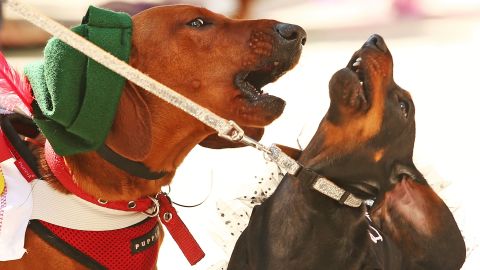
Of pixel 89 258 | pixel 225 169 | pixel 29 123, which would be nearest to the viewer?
pixel 89 258

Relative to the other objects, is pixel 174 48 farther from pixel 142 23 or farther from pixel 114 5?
pixel 114 5

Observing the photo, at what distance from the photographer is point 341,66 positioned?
15.1 feet

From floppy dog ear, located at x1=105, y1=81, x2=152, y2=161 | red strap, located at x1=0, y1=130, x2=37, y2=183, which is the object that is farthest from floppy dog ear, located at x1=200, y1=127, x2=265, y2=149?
red strap, located at x1=0, y1=130, x2=37, y2=183

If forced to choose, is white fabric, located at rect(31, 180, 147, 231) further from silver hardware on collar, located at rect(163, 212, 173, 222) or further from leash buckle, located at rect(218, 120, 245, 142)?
leash buckle, located at rect(218, 120, 245, 142)

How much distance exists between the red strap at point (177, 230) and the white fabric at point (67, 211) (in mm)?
169

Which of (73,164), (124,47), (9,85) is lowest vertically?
(73,164)

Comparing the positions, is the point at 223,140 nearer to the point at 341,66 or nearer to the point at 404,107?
the point at 404,107

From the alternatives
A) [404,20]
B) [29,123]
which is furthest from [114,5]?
[404,20]

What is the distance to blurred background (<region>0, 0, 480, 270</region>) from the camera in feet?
9.23

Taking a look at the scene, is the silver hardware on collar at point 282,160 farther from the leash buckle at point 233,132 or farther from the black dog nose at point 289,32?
the black dog nose at point 289,32

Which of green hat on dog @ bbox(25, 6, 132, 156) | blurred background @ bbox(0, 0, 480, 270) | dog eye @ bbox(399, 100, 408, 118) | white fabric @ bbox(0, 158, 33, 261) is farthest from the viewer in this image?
blurred background @ bbox(0, 0, 480, 270)

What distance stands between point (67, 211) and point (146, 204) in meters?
0.21

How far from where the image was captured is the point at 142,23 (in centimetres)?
192

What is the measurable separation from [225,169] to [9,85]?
1239 mm
